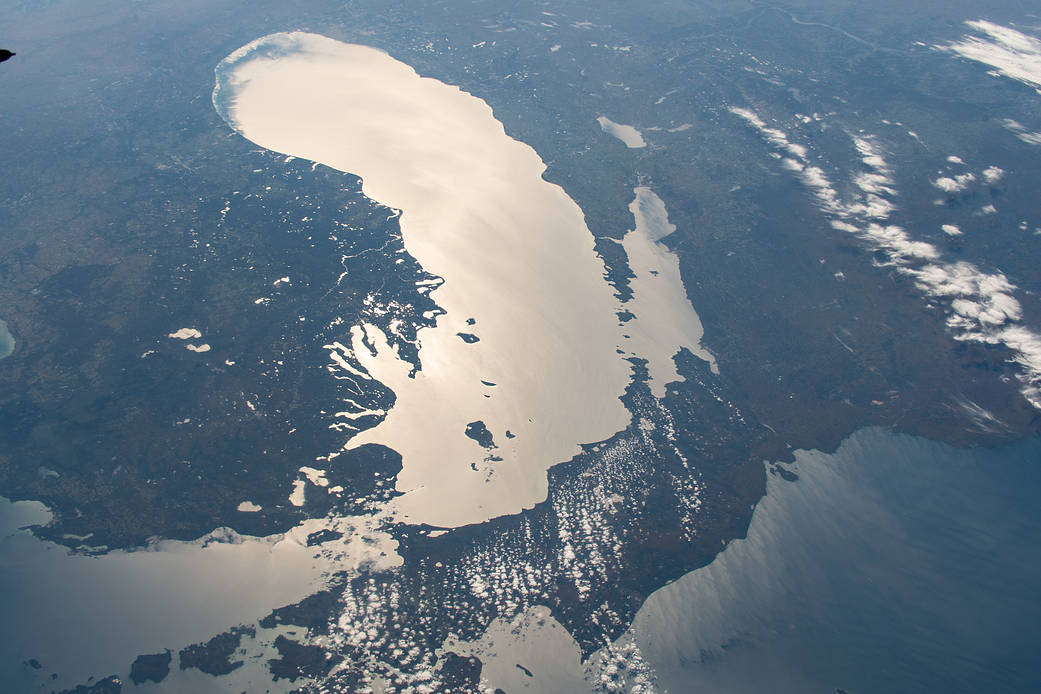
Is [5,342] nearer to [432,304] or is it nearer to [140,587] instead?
[140,587]

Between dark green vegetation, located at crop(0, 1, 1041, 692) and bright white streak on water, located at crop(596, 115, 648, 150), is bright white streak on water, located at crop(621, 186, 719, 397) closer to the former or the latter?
dark green vegetation, located at crop(0, 1, 1041, 692)

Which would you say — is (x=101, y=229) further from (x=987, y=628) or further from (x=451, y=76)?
(x=987, y=628)

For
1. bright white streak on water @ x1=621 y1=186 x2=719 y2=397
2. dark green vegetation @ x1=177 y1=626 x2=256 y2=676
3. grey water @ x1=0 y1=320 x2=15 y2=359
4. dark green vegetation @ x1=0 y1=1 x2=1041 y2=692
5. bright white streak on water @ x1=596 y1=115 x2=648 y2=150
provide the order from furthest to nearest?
bright white streak on water @ x1=596 y1=115 x2=648 y2=150 < bright white streak on water @ x1=621 y1=186 x2=719 y2=397 < grey water @ x1=0 y1=320 x2=15 y2=359 < dark green vegetation @ x1=0 y1=1 x2=1041 y2=692 < dark green vegetation @ x1=177 y1=626 x2=256 y2=676

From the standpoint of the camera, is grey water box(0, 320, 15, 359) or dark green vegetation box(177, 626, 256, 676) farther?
grey water box(0, 320, 15, 359)

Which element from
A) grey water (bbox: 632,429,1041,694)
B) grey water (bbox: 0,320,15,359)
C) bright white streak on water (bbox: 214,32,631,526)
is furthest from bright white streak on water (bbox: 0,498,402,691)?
grey water (bbox: 632,429,1041,694)

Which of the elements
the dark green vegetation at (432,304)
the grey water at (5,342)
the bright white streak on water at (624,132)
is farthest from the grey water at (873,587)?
the grey water at (5,342)

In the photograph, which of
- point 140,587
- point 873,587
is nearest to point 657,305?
point 873,587

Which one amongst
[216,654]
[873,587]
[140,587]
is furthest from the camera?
[873,587]

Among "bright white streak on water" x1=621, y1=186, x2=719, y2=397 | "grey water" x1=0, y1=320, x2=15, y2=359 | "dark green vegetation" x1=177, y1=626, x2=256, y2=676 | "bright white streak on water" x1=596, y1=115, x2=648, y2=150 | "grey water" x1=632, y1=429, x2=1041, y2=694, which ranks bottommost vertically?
"dark green vegetation" x1=177, y1=626, x2=256, y2=676
